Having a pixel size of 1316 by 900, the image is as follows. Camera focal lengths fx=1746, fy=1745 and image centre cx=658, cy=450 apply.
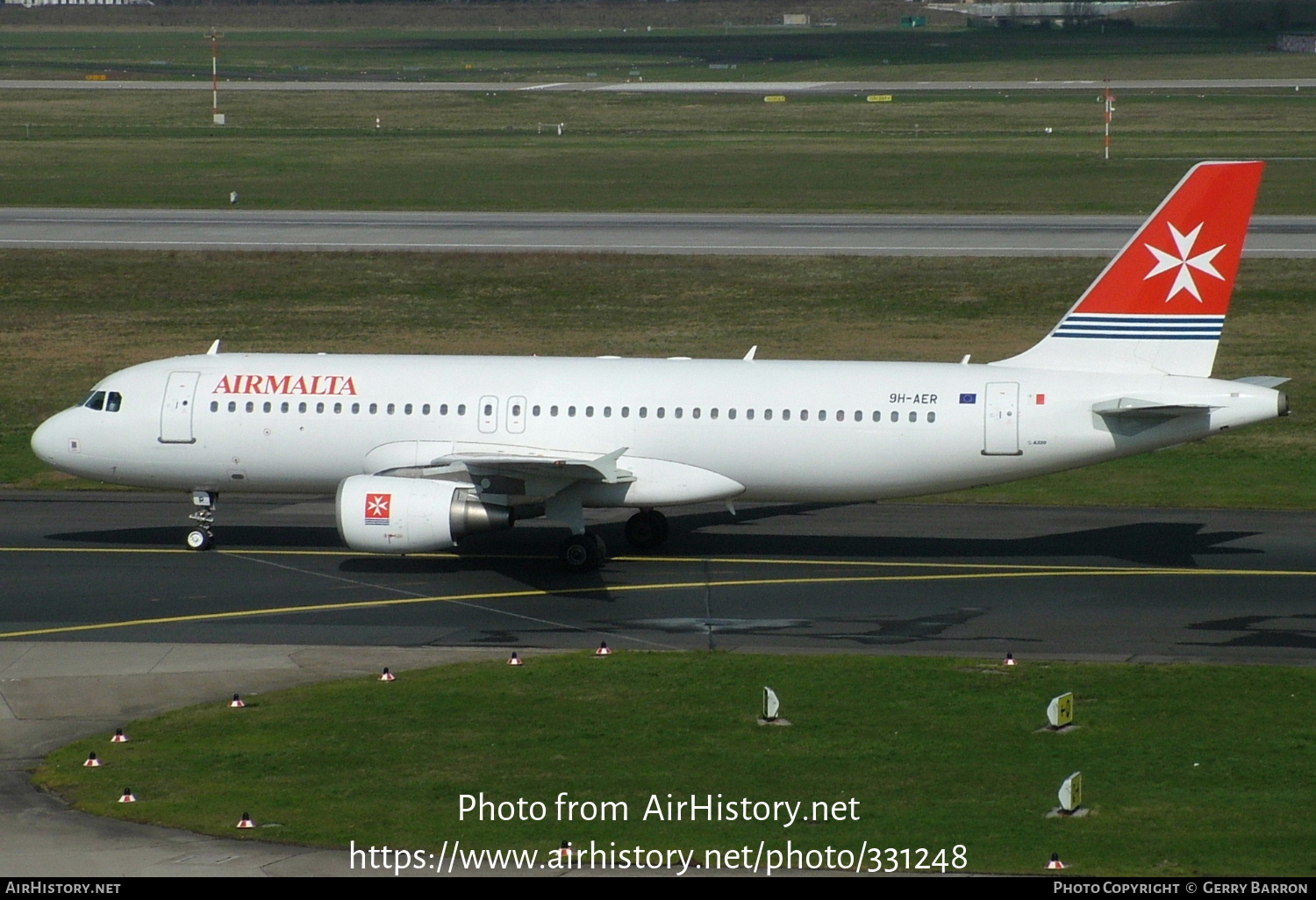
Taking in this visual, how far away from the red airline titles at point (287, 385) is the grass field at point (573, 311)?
13.0m

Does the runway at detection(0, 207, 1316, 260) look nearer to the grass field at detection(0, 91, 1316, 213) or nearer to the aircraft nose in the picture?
the grass field at detection(0, 91, 1316, 213)

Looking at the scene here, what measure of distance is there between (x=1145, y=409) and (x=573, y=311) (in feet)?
115

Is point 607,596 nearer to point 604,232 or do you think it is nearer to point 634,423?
point 634,423

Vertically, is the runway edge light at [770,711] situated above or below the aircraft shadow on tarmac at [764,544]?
below

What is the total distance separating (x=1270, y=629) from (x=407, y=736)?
16391 millimetres

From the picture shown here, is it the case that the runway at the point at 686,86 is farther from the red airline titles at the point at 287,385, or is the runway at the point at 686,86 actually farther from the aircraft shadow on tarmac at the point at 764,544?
the red airline titles at the point at 287,385

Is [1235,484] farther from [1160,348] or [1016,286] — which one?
[1016,286]

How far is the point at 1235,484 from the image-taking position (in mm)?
45469

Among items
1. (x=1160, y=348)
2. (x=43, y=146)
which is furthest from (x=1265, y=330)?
(x=43, y=146)

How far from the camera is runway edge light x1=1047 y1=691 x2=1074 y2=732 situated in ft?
84.6

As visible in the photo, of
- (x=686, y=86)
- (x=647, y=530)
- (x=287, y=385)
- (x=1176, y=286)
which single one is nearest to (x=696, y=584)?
(x=647, y=530)

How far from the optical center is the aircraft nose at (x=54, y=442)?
38781mm

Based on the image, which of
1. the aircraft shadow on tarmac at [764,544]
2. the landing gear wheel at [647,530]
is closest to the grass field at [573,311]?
the aircraft shadow on tarmac at [764,544]

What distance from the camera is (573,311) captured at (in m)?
67.4
